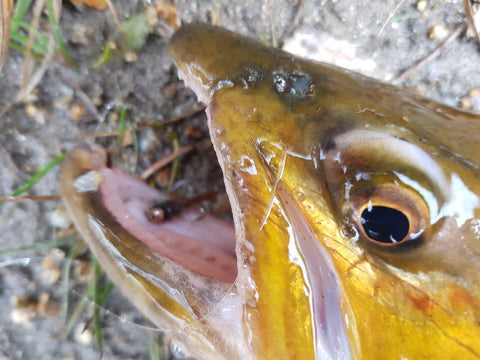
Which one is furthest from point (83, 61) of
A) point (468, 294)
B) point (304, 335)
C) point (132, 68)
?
point (468, 294)

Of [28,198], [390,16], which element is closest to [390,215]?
[390,16]

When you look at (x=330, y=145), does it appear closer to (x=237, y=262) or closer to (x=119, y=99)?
(x=237, y=262)

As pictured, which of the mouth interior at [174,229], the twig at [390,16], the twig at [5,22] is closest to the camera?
the mouth interior at [174,229]

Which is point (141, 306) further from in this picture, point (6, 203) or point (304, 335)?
point (6, 203)

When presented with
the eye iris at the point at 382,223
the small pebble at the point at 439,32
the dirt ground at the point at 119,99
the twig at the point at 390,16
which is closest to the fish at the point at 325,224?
the eye iris at the point at 382,223

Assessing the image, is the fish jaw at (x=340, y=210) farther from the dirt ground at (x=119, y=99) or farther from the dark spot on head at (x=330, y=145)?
the dirt ground at (x=119, y=99)

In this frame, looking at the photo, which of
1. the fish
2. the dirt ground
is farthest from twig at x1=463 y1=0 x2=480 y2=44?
the fish
